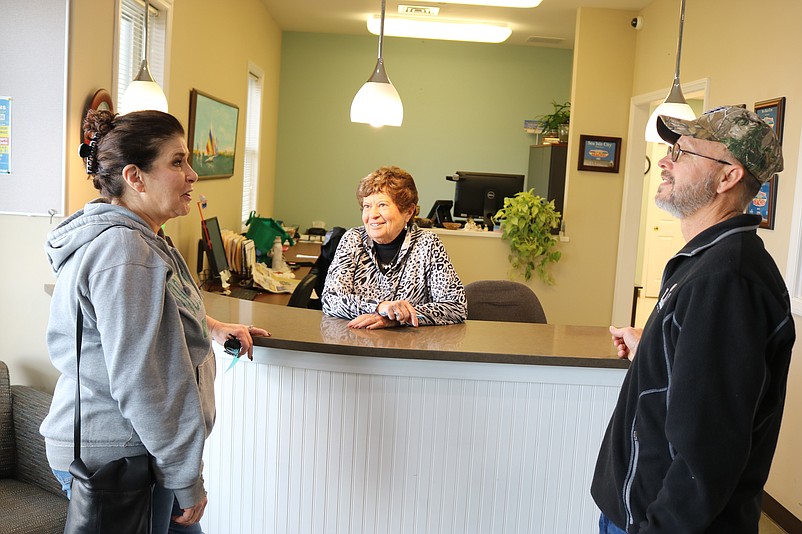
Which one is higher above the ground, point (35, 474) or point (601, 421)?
point (601, 421)

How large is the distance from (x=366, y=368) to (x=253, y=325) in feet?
1.16

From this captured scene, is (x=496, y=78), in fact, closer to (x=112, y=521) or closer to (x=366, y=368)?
(x=366, y=368)

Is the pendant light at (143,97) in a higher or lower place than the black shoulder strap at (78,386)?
higher

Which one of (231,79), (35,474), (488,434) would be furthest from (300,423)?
(231,79)

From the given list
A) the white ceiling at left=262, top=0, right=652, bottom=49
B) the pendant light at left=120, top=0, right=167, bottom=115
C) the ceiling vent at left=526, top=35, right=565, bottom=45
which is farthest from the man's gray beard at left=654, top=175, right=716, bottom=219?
the ceiling vent at left=526, top=35, right=565, bottom=45

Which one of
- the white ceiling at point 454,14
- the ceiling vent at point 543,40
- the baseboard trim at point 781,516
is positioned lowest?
the baseboard trim at point 781,516

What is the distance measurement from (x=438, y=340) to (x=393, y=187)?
65cm

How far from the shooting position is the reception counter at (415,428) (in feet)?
7.07

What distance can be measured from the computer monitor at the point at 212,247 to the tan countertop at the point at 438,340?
6.54 feet

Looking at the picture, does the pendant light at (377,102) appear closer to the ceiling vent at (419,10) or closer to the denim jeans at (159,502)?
the denim jeans at (159,502)

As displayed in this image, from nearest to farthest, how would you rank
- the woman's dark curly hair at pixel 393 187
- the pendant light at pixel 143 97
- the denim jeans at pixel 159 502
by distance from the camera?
the denim jeans at pixel 159 502, the woman's dark curly hair at pixel 393 187, the pendant light at pixel 143 97

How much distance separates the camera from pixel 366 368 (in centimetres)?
216

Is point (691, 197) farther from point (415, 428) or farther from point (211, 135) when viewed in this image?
point (211, 135)

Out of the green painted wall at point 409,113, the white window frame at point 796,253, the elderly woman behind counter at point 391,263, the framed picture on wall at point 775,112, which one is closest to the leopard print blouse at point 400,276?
the elderly woman behind counter at point 391,263
